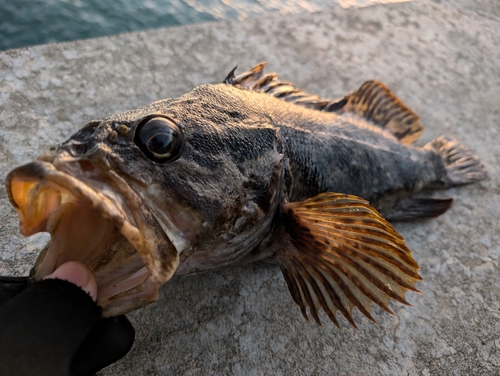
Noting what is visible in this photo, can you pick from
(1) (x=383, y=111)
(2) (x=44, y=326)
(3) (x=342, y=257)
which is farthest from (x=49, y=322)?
(1) (x=383, y=111)

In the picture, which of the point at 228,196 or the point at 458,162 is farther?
the point at 458,162

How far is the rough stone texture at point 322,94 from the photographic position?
1955mm

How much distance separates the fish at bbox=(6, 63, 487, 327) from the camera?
48.8 inches

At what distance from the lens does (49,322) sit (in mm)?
1225

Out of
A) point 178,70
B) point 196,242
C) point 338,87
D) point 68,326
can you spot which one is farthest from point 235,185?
point 338,87

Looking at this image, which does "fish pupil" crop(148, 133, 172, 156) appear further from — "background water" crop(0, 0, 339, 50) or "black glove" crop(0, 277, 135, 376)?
"background water" crop(0, 0, 339, 50)

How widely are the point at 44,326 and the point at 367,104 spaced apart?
2359 mm

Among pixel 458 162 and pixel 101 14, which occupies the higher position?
pixel 458 162

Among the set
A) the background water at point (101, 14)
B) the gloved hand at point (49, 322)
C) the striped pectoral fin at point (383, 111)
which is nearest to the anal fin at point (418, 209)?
the striped pectoral fin at point (383, 111)

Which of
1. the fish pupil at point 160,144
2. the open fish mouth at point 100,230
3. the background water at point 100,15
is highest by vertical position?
the fish pupil at point 160,144

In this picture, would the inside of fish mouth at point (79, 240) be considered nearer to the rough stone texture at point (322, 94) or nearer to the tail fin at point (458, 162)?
the rough stone texture at point (322, 94)

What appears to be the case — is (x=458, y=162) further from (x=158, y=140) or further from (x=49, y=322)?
(x=49, y=322)

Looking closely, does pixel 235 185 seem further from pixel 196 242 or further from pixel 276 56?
pixel 276 56

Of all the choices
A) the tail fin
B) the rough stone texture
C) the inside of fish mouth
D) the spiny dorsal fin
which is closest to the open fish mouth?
the inside of fish mouth
